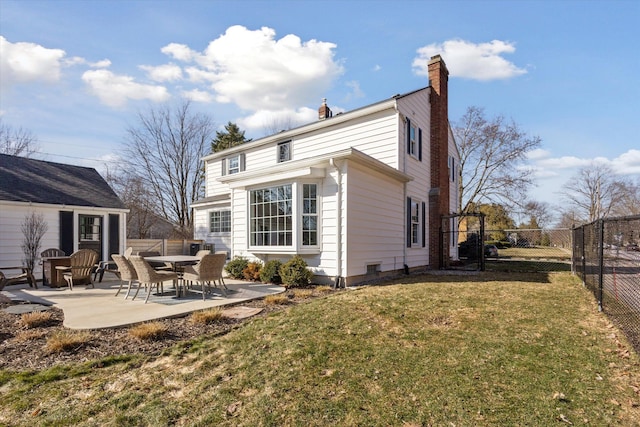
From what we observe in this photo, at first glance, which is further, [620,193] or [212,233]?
[620,193]

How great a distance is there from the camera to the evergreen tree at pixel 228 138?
33.4 metres

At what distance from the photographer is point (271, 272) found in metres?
9.32

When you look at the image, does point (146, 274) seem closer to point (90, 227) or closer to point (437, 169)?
point (90, 227)

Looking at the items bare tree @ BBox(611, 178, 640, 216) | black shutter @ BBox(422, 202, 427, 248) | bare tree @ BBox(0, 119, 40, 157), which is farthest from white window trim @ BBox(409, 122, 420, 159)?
bare tree @ BBox(611, 178, 640, 216)

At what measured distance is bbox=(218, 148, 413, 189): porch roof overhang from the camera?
28.3 ft

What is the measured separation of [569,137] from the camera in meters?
20.3

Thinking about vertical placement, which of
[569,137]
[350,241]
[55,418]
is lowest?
[55,418]

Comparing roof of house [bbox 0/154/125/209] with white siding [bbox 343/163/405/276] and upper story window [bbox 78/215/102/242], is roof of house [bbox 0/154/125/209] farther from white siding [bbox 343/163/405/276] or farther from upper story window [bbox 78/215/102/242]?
white siding [bbox 343/163/405/276]

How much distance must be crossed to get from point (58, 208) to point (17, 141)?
20089 mm

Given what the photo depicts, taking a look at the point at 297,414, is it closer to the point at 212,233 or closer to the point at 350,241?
the point at 350,241

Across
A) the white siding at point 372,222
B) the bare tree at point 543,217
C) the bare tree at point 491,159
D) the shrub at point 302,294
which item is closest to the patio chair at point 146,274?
the shrub at point 302,294

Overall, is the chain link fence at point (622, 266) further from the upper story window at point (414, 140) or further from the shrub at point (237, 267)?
the shrub at point (237, 267)

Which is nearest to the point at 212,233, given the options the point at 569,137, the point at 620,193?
the point at 569,137

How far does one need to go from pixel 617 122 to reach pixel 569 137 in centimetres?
306
